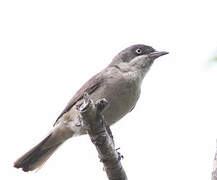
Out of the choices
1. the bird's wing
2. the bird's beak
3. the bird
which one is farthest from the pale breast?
the bird's beak

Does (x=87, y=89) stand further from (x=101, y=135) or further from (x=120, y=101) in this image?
(x=101, y=135)

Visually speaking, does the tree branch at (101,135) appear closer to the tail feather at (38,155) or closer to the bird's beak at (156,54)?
the tail feather at (38,155)

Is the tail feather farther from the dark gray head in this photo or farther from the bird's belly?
the dark gray head

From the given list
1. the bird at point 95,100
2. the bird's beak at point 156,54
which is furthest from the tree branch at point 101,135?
the bird's beak at point 156,54

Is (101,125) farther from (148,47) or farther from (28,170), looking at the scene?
(148,47)

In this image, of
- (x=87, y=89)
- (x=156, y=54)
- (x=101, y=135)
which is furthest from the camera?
(x=156, y=54)

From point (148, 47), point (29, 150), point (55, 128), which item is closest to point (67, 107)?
point (55, 128)

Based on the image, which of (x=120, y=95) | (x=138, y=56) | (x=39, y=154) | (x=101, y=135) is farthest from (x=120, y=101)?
(x=101, y=135)

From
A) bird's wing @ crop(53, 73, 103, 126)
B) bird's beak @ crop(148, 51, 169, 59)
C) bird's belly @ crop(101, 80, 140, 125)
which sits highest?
bird's beak @ crop(148, 51, 169, 59)
